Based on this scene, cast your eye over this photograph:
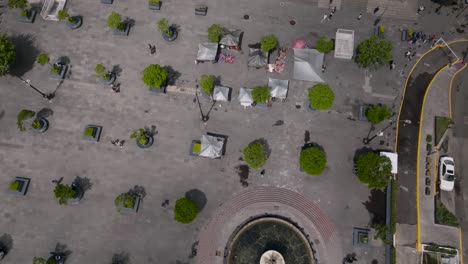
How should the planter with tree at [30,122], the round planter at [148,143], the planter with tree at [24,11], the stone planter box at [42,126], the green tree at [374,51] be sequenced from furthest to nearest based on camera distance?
the planter with tree at [24,11]
the stone planter box at [42,126]
the round planter at [148,143]
the green tree at [374,51]
the planter with tree at [30,122]

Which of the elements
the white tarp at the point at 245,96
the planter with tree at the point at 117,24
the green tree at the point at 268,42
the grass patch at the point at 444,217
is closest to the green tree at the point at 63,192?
the planter with tree at the point at 117,24

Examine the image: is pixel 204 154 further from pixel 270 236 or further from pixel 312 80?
pixel 312 80

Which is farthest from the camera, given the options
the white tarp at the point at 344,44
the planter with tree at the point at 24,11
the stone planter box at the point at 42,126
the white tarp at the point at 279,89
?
the planter with tree at the point at 24,11

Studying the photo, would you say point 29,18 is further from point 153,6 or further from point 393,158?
point 393,158

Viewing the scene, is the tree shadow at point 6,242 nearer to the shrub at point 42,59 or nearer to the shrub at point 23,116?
the shrub at point 23,116

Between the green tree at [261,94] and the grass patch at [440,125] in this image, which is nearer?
Result: the green tree at [261,94]

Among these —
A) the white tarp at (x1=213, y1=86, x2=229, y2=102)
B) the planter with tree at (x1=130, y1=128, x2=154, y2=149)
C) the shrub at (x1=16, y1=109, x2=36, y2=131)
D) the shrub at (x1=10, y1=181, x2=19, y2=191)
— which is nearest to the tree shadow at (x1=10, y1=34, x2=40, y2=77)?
the shrub at (x1=16, y1=109, x2=36, y2=131)

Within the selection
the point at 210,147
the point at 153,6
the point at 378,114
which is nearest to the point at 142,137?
the point at 210,147
